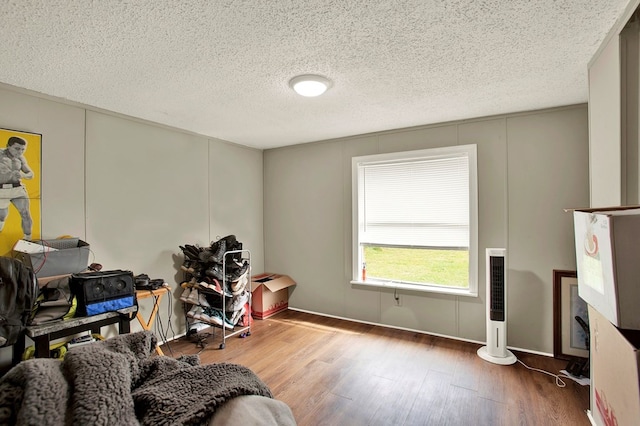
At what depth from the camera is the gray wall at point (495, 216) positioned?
9.88 feet

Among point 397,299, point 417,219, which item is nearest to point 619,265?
point 417,219

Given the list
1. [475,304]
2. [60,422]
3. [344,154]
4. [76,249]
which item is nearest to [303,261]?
[344,154]

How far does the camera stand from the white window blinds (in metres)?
3.47

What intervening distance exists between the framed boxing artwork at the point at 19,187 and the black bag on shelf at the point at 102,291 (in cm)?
57

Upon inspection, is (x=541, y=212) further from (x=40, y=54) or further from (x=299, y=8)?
(x=40, y=54)

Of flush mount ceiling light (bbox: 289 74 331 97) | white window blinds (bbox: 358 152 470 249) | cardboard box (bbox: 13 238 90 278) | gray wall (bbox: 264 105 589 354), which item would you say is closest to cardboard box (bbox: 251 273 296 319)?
gray wall (bbox: 264 105 589 354)

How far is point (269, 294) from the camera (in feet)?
14.2

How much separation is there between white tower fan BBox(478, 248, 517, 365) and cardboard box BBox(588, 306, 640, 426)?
134 centimetres

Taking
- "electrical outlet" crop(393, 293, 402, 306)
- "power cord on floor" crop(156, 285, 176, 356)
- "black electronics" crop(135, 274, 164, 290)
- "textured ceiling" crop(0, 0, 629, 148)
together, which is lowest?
"power cord on floor" crop(156, 285, 176, 356)

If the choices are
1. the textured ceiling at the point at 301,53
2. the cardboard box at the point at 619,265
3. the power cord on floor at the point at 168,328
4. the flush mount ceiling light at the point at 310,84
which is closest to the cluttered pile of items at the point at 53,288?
the power cord on floor at the point at 168,328

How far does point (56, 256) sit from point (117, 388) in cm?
239

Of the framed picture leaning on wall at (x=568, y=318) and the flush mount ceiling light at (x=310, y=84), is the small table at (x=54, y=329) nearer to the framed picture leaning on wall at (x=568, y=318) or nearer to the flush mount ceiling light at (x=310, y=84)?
the flush mount ceiling light at (x=310, y=84)

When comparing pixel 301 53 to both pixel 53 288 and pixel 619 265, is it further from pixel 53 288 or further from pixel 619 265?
pixel 53 288

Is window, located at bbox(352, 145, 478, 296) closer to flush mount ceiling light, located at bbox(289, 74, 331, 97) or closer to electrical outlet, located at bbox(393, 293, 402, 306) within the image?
electrical outlet, located at bbox(393, 293, 402, 306)
